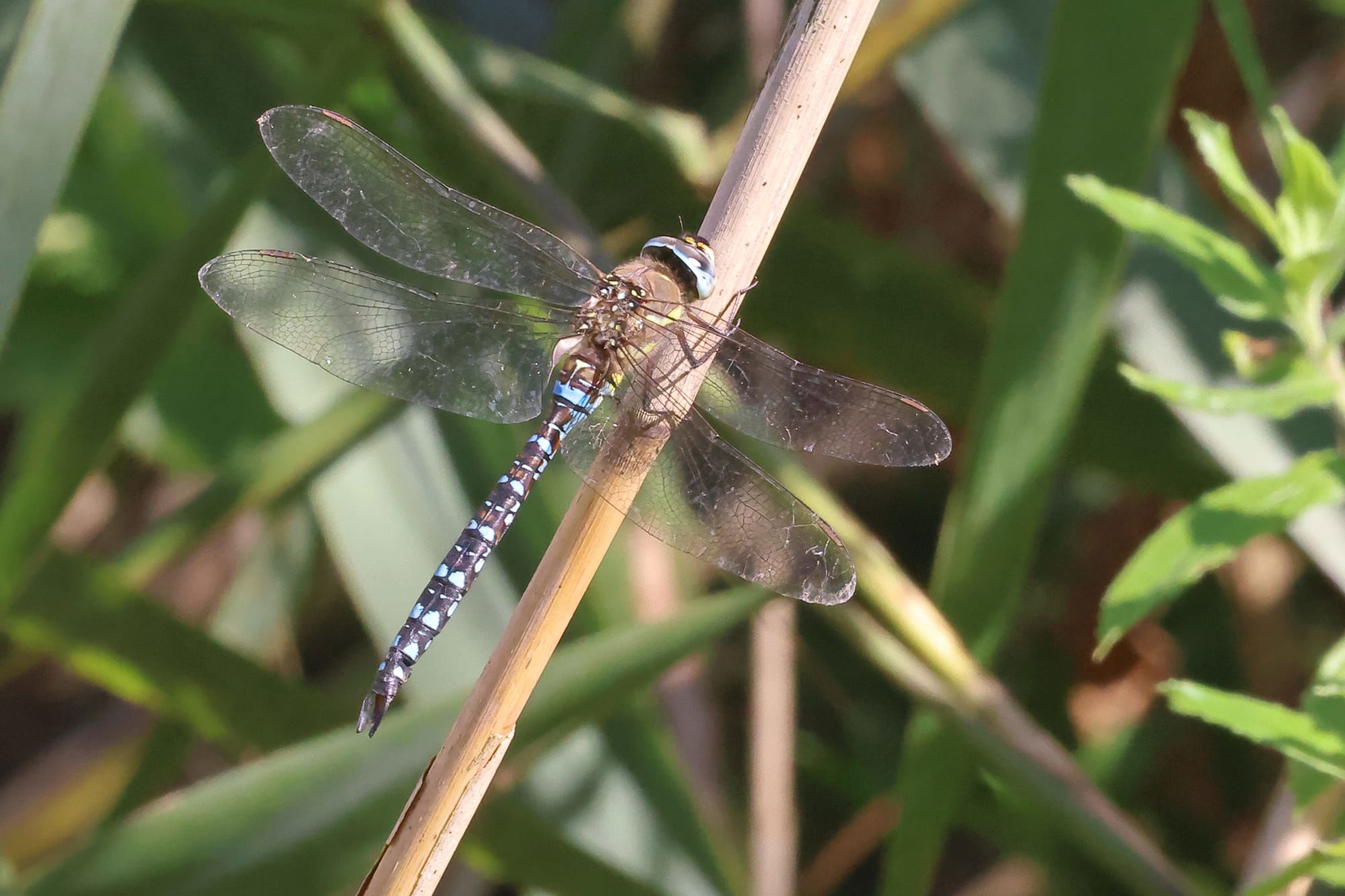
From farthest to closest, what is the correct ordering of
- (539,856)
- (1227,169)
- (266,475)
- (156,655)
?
(266,475) < (156,655) < (539,856) < (1227,169)

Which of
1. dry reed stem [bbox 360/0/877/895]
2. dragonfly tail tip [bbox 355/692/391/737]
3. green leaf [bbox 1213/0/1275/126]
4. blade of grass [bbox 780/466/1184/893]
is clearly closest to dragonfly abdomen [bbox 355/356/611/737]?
dragonfly tail tip [bbox 355/692/391/737]

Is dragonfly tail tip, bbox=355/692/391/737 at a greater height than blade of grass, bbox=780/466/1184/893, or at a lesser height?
lesser

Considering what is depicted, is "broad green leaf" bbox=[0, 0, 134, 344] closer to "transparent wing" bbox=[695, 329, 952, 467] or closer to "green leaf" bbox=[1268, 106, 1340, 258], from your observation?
"transparent wing" bbox=[695, 329, 952, 467]

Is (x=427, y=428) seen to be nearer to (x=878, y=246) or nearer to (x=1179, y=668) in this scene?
(x=878, y=246)

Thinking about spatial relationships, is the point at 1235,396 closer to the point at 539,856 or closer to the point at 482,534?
the point at 482,534

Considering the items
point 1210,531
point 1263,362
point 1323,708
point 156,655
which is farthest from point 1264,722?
point 156,655

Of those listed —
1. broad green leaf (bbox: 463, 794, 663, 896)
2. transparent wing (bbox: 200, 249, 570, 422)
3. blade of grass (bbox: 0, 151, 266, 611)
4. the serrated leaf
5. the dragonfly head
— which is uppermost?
the serrated leaf
